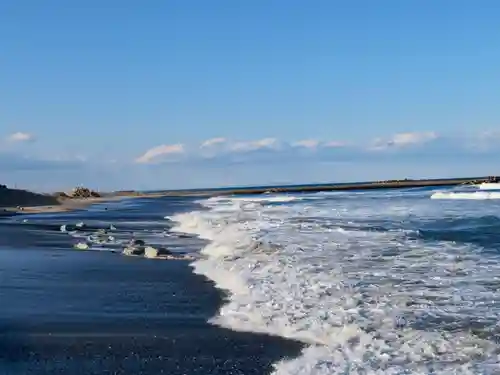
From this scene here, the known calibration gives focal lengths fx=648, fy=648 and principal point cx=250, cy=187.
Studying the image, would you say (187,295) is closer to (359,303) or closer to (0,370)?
(359,303)

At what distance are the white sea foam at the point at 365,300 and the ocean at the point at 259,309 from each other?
2 cm

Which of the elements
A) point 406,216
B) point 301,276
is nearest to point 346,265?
point 301,276

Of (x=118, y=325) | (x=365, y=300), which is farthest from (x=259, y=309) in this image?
(x=118, y=325)

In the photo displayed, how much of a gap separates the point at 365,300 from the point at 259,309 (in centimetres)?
165

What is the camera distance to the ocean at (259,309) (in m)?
6.81

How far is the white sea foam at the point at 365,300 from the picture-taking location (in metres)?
6.87

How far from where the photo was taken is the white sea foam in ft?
22.5

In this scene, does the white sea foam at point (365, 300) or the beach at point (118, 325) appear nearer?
the beach at point (118, 325)

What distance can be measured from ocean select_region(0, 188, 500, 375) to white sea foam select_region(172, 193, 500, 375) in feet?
0.08

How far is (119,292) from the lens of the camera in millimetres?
11117

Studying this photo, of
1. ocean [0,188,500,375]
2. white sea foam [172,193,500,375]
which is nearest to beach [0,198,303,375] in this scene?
ocean [0,188,500,375]

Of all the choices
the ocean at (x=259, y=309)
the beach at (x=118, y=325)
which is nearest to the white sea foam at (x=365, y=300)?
the ocean at (x=259, y=309)

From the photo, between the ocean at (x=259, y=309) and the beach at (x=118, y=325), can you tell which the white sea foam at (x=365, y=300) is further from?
the beach at (x=118, y=325)

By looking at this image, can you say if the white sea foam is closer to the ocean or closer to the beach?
the ocean
